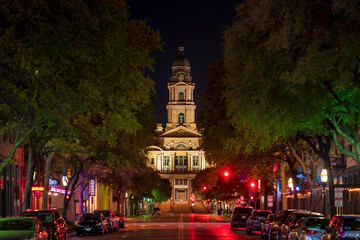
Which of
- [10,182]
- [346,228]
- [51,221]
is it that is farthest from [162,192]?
[346,228]

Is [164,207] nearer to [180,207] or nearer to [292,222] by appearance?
[180,207]

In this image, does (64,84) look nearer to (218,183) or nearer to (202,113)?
(202,113)

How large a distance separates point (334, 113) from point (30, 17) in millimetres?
11316

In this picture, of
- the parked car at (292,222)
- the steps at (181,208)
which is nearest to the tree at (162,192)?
the steps at (181,208)

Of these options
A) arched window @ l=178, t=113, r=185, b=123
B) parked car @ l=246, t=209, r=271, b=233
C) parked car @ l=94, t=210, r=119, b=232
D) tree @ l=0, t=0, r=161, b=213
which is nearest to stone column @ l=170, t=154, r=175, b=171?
arched window @ l=178, t=113, r=185, b=123

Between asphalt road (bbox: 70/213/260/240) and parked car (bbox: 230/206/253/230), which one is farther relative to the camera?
parked car (bbox: 230/206/253/230)

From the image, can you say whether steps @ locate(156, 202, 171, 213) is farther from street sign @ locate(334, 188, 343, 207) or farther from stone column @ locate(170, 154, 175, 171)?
street sign @ locate(334, 188, 343, 207)

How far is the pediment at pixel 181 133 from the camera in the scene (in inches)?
7131

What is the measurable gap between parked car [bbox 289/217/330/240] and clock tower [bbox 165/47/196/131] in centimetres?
16447

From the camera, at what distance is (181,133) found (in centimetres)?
18238

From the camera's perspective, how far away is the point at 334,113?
73.0 ft

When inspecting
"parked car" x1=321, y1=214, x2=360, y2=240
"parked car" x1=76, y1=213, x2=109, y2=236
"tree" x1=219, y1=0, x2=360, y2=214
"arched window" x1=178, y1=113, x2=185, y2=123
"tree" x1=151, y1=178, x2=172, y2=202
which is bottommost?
"tree" x1=151, y1=178, x2=172, y2=202

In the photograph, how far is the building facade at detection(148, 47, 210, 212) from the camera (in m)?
182

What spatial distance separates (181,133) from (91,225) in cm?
14383
